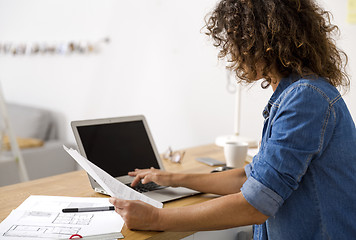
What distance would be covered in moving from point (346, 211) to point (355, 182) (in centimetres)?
7

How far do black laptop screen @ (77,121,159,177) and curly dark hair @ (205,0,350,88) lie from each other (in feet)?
1.75

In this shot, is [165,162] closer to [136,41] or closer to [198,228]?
[198,228]

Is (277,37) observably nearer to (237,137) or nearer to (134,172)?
(134,172)

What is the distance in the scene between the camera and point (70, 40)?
10.8 ft

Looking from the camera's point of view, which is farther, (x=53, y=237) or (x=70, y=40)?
(x=70, y=40)

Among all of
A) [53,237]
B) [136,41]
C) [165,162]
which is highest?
[136,41]

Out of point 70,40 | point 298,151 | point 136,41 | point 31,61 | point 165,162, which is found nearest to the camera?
point 298,151

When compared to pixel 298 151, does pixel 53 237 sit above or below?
below

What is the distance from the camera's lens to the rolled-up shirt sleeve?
2.79 ft

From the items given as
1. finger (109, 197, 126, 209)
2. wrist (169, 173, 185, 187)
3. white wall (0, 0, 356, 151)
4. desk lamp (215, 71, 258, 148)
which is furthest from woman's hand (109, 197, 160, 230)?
white wall (0, 0, 356, 151)

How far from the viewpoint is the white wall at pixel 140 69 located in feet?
7.58

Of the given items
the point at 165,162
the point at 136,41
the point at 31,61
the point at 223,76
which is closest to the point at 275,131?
the point at 165,162

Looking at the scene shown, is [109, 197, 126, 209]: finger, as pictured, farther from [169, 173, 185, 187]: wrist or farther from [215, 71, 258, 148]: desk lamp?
[215, 71, 258, 148]: desk lamp

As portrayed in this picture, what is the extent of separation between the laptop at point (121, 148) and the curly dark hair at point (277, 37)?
48cm
